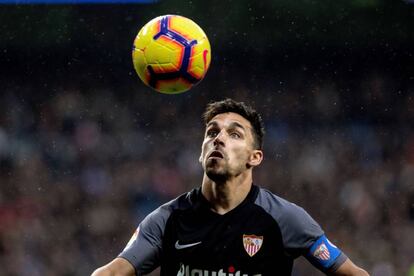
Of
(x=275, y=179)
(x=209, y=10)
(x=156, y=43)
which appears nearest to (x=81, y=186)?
(x=275, y=179)

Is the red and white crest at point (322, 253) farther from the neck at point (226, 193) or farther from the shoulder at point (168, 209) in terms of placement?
the shoulder at point (168, 209)

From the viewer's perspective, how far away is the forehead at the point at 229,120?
13.1 ft

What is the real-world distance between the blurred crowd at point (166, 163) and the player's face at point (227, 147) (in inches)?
193

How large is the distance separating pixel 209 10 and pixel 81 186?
3.02m

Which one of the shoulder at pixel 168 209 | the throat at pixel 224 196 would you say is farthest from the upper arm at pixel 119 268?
the throat at pixel 224 196

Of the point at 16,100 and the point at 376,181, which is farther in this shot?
the point at 16,100

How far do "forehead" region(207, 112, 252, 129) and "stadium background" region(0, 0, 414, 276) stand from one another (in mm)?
4896

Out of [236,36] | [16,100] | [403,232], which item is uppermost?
A: [236,36]

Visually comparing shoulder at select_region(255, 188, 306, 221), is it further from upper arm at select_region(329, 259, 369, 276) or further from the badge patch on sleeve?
upper arm at select_region(329, 259, 369, 276)

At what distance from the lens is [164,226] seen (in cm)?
395

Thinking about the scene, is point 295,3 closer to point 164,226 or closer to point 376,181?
point 376,181

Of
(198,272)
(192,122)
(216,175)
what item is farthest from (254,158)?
(192,122)

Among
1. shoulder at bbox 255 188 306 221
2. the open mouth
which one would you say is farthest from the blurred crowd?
the open mouth

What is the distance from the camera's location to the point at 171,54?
4523 millimetres
